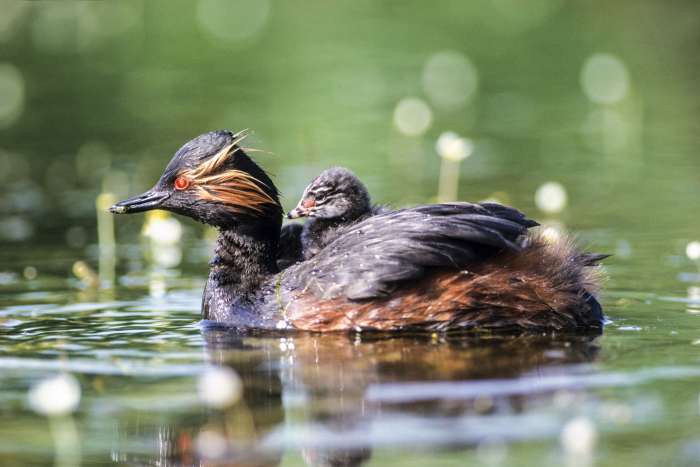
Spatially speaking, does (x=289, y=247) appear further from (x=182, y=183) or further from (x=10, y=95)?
(x=10, y=95)

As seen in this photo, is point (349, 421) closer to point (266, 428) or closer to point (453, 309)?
point (266, 428)

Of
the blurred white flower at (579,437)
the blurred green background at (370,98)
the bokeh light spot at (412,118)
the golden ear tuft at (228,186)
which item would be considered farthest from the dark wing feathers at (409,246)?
the bokeh light spot at (412,118)

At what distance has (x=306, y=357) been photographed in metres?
7.40

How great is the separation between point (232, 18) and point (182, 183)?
2028 cm

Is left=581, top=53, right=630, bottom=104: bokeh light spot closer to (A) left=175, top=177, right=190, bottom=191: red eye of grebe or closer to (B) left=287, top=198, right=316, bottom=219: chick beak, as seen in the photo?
(B) left=287, top=198, right=316, bottom=219: chick beak

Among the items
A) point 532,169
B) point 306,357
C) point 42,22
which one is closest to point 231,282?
point 306,357

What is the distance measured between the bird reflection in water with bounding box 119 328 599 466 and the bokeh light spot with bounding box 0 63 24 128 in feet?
36.4

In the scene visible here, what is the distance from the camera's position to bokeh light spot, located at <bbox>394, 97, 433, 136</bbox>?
15906 millimetres

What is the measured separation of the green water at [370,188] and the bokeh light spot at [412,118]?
79mm

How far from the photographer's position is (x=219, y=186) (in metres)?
8.70

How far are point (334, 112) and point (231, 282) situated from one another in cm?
915

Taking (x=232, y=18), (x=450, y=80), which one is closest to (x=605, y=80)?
(x=450, y=80)

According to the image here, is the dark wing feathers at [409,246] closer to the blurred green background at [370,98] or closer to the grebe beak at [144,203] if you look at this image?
the grebe beak at [144,203]

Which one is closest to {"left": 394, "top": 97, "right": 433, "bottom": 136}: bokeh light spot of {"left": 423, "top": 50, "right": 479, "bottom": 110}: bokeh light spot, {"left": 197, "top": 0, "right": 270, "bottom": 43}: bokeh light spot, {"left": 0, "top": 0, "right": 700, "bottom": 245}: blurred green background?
{"left": 0, "top": 0, "right": 700, "bottom": 245}: blurred green background
